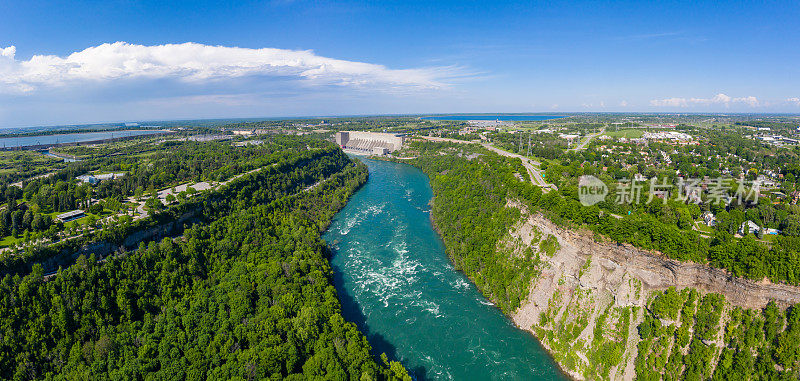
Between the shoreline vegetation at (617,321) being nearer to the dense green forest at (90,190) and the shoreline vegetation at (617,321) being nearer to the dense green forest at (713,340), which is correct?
the dense green forest at (713,340)

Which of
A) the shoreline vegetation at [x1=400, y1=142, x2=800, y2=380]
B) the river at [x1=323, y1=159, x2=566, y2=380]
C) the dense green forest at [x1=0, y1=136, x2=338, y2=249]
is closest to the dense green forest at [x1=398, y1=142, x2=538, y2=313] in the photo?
the shoreline vegetation at [x1=400, y1=142, x2=800, y2=380]

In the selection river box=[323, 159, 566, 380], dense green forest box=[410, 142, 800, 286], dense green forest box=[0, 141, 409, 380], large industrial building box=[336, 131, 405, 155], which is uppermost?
large industrial building box=[336, 131, 405, 155]

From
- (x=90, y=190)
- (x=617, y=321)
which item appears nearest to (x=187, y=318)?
(x=617, y=321)

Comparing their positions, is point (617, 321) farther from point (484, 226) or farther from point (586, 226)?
point (484, 226)

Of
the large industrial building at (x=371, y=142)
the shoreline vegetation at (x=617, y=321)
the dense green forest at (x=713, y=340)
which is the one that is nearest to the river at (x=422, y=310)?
the shoreline vegetation at (x=617, y=321)

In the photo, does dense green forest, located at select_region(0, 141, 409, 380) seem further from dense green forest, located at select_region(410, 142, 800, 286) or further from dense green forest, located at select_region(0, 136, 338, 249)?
dense green forest, located at select_region(410, 142, 800, 286)

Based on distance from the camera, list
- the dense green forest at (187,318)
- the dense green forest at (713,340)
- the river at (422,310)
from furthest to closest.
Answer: the river at (422,310)
the dense green forest at (187,318)
the dense green forest at (713,340)

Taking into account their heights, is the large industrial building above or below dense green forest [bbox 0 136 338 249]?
above
